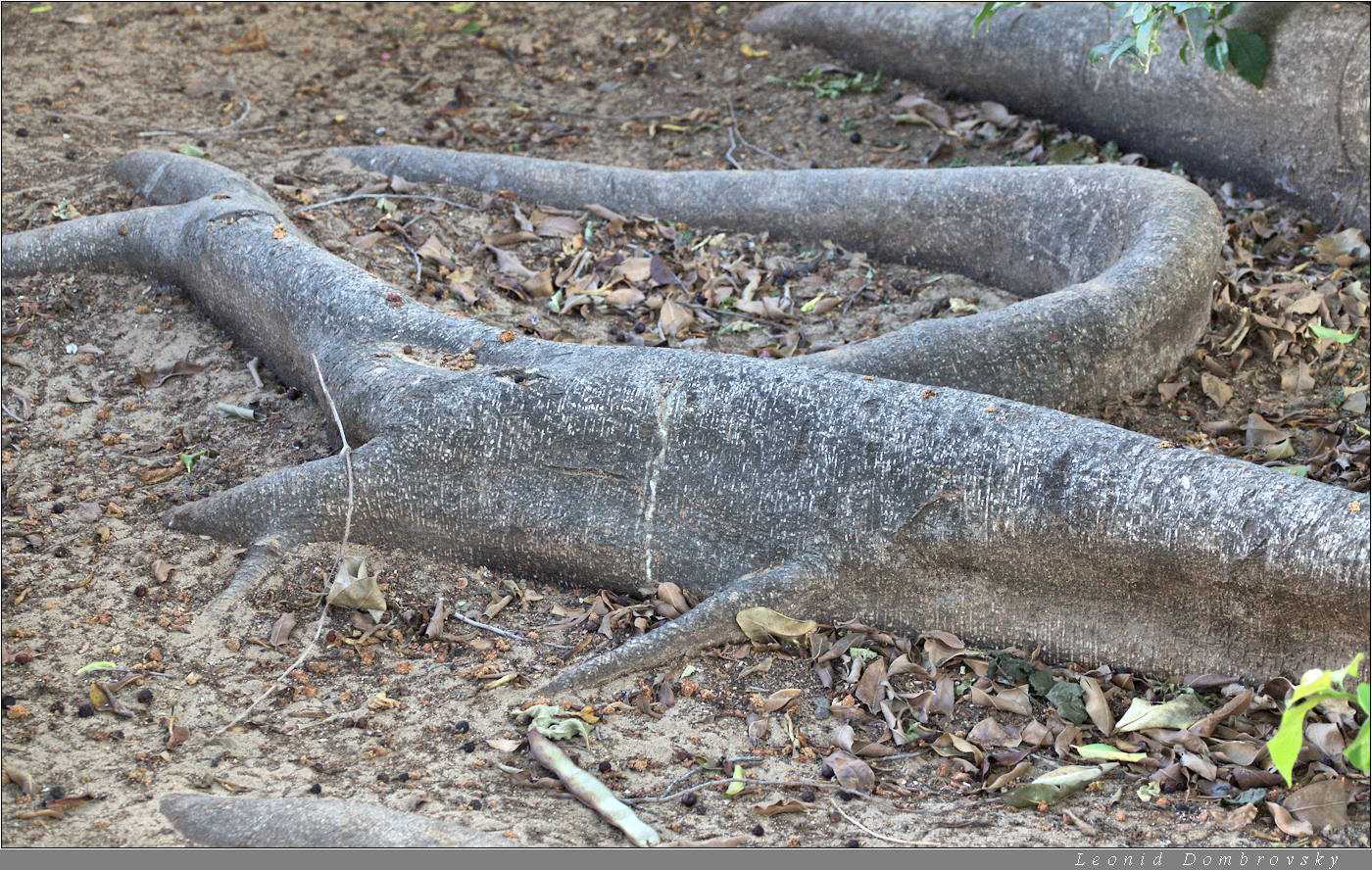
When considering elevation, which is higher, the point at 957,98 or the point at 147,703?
the point at 957,98

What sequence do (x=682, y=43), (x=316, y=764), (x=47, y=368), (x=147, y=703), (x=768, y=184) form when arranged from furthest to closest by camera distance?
1. (x=682, y=43)
2. (x=768, y=184)
3. (x=47, y=368)
4. (x=147, y=703)
5. (x=316, y=764)

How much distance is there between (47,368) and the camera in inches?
150

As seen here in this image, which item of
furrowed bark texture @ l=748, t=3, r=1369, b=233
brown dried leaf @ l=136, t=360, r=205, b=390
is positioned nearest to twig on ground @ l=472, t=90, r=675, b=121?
furrowed bark texture @ l=748, t=3, r=1369, b=233

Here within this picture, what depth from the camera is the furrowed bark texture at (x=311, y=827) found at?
6.73 feet

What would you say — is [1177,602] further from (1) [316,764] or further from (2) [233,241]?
(2) [233,241]

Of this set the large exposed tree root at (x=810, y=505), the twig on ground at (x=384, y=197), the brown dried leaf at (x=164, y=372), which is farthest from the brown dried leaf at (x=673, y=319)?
the brown dried leaf at (x=164, y=372)

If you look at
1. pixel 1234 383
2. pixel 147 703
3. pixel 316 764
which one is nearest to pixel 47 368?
pixel 147 703

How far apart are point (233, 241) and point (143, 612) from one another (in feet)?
5.16

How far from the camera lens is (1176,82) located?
4.92 m

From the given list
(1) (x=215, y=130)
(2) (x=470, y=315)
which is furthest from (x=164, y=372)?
(1) (x=215, y=130)

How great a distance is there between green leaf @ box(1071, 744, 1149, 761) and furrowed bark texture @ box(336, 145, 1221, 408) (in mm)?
1334

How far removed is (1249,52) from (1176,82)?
0.40 m

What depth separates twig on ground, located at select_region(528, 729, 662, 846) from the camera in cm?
213

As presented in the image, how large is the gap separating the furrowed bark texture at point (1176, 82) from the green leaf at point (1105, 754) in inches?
122
